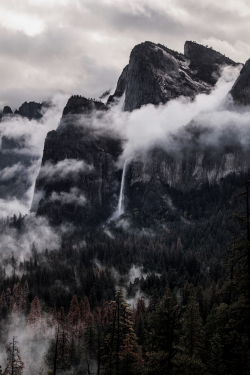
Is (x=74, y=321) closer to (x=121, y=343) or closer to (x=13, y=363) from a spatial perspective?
(x=13, y=363)

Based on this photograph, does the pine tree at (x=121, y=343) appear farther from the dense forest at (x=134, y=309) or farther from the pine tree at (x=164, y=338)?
the pine tree at (x=164, y=338)

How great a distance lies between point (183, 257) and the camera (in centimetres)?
16088

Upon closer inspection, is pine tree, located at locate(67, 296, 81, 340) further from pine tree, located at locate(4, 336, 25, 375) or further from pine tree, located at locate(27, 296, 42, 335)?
pine tree, located at locate(4, 336, 25, 375)

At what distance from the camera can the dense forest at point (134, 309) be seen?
32.4 m

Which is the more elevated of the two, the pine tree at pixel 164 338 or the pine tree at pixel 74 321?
the pine tree at pixel 164 338

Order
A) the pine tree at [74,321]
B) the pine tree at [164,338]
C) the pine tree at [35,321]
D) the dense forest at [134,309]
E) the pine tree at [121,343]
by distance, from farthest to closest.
→ the pine tree at [35,321], the pine tree at [74,321], the pine tree at [121,343], the dense forest at [134,309], the pine tree at [164,338]

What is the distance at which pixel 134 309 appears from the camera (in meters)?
113

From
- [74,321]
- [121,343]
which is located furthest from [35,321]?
[121,343]

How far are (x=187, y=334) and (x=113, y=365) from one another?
32.1 ft

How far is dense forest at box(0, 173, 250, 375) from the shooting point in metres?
32.4

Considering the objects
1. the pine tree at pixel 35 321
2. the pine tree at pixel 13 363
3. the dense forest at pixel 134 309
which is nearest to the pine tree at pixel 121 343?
the dense forest at pixel 134 309

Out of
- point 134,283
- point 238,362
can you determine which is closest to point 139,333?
point 238,362

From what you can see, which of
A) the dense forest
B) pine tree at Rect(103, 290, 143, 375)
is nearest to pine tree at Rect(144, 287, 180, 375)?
the dense forest

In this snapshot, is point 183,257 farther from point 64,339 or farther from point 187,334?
point 187,334
